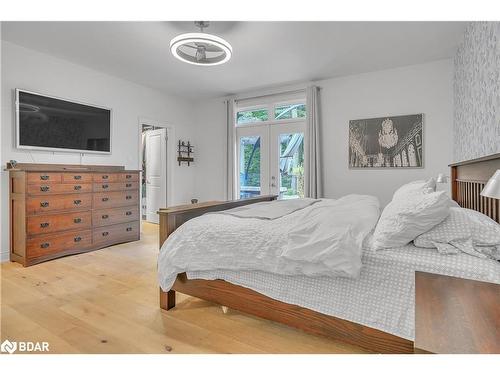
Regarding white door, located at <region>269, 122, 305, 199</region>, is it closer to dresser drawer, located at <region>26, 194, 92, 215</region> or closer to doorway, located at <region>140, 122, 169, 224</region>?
doorway, located at <region>140, 122, 169, 224</region>

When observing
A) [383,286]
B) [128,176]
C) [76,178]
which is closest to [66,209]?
[76,178]

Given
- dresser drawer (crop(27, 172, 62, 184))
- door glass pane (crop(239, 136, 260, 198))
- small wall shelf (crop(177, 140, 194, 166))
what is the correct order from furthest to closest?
small wall shelf (crop(177, 140, 194, 166))
door glass pane (crop(239, 136, 260, 198))
dresser drawer (crop(27, 172, 62, 184))

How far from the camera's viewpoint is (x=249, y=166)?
5258 mm

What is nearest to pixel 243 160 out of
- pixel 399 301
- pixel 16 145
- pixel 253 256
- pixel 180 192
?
pixel 180 192

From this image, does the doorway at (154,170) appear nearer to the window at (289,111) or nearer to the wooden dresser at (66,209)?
the wooden dresser at (66,209)

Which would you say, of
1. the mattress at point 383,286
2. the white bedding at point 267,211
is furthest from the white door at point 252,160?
the mattress at point 383,286

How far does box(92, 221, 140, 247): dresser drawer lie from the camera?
371 centimetres

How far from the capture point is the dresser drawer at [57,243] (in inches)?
120

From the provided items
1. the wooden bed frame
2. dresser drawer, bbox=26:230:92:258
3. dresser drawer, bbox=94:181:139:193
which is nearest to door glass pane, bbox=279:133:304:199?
dresser drawer, bbox=94:181:139:193

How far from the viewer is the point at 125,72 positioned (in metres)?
4.15

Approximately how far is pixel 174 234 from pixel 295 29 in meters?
2.39

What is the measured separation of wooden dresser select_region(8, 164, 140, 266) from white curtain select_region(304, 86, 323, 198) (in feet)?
8.66

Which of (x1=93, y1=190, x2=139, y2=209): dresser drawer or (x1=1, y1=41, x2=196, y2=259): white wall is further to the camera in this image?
(x1=93, y1=190, x2=139, y2=209): dresser drawer

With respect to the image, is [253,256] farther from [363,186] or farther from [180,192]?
[180,192]
